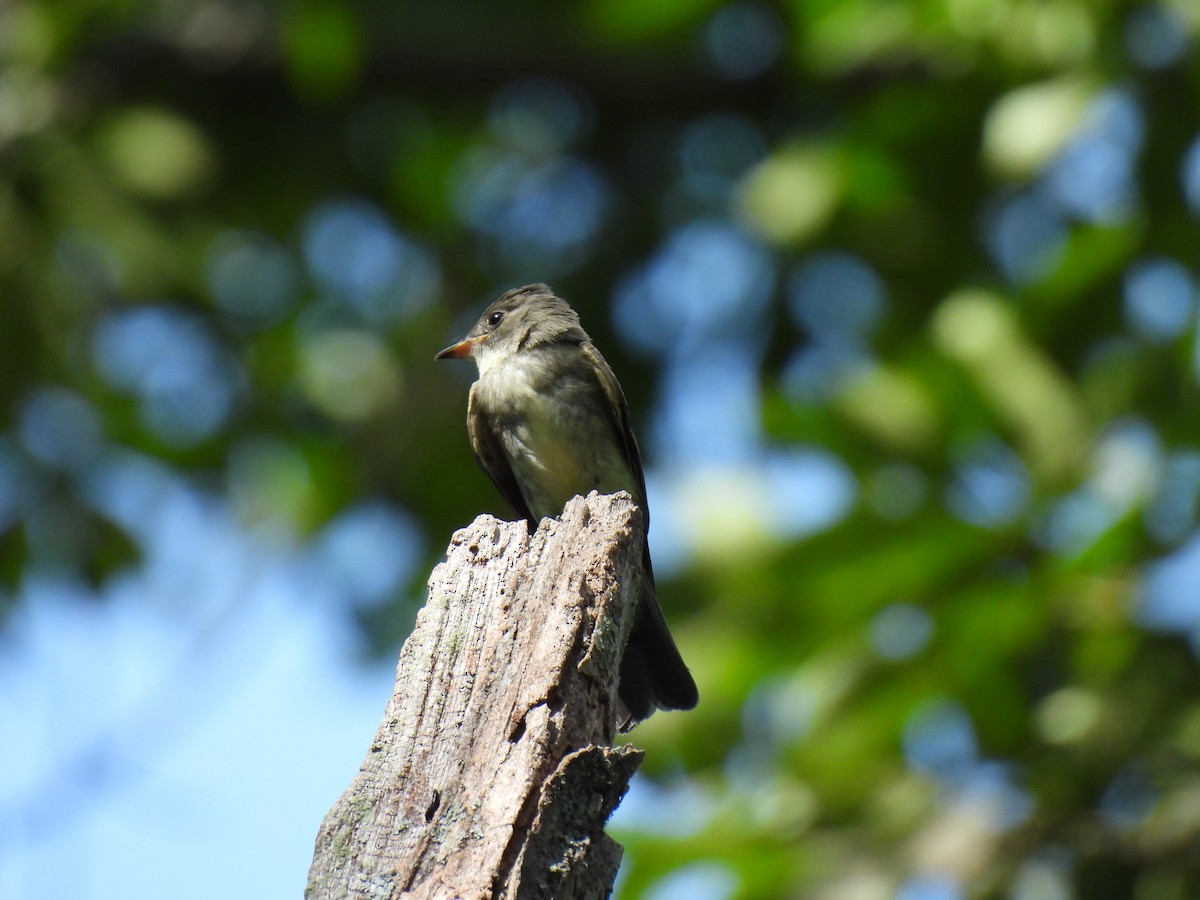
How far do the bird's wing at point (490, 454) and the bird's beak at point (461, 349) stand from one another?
43 centimetres

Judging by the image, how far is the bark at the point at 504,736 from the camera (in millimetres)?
2178

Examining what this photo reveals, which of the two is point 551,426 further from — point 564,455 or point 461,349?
point 461,349

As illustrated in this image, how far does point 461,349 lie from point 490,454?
0.62 m

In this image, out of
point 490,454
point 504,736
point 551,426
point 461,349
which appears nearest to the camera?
point 504,736

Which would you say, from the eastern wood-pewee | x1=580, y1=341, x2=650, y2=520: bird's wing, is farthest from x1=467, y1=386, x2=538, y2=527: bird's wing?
x1=580, y1=341, x2=650, y2=520: bird's wing

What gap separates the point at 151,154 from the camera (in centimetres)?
664

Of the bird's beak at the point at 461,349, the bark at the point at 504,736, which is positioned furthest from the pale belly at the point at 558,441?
the bark at the point at 504,736

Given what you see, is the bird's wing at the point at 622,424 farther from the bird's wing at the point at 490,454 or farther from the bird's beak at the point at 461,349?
the bird's beak at the point at 461,349

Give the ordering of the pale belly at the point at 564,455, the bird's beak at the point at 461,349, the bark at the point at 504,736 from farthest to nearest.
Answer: the bird's beak at the point at 461,349, the pale belly at the point at 564,455, the bark at the point at 504,736

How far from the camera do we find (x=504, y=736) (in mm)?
2377

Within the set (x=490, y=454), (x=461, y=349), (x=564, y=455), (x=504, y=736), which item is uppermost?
(x=461, y=349)

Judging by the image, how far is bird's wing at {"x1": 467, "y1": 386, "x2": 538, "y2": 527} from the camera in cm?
539

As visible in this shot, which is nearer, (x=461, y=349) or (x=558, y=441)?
(x=558, y=441)

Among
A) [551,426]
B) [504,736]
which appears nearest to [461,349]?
[551,426]
